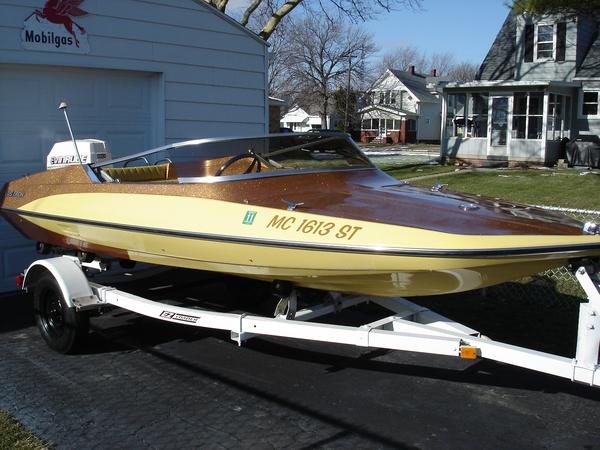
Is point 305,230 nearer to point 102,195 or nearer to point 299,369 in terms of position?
point 299,369

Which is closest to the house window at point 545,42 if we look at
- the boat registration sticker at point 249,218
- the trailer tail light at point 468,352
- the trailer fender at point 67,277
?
the trailer fender at point 67,277

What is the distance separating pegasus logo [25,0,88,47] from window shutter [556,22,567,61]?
65.7 feet

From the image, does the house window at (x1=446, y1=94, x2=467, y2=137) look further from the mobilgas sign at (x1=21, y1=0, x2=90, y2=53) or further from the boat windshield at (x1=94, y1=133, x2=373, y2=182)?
the boat windshield at (x1=94, y1=133, x2=373, y2=182)

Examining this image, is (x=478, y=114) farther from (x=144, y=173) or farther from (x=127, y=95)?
(x=144, y=173)

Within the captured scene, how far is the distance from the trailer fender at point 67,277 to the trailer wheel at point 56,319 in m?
0.08

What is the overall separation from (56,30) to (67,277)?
11.1 feet

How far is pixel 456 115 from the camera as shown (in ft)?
79.3

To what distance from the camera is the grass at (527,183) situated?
13.7 metres

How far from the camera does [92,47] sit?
7566 millimetres

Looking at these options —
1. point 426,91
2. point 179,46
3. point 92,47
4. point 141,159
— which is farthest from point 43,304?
point 426,91

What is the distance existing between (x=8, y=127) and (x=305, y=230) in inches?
180

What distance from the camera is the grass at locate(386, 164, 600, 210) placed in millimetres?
13680

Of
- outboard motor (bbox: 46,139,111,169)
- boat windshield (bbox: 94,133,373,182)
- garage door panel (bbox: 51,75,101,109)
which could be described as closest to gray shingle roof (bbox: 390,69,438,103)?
garage door panel (bbox: 51,75,101,109)

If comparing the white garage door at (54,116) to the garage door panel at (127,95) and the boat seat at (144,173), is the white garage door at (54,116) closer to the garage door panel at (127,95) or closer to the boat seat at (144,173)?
the garage door panel at (127,95)
